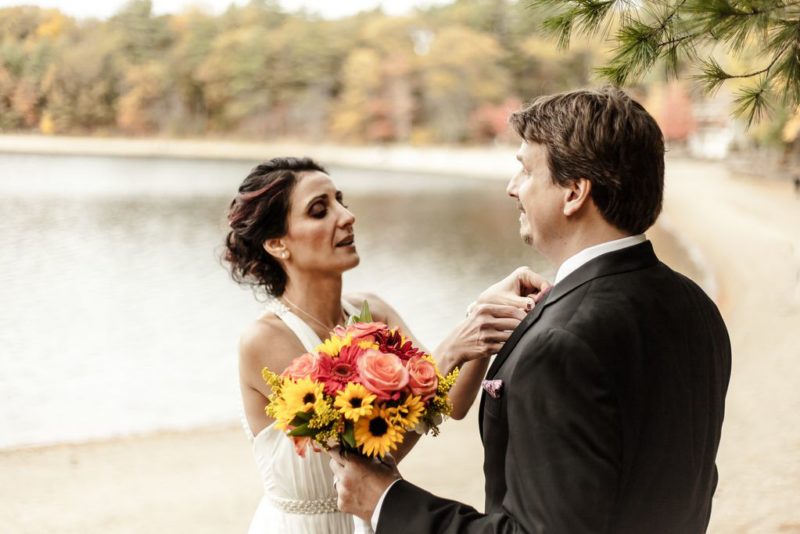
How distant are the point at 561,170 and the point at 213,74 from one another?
61082 millimetres

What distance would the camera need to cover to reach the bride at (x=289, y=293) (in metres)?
2.34

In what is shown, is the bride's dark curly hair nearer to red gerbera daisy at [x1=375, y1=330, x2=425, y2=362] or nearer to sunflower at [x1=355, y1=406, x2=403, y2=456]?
red gerbera daisy at [x1=375, y1=330, x2=425, y2=362]

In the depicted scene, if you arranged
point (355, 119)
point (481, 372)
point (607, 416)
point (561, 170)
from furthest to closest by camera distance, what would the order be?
1. point (355, 119)
2. point (481, 372)
3. point (561, 170)
4. point (607, 416)

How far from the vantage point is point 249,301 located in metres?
18.4

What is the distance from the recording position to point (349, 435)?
1.50 metres

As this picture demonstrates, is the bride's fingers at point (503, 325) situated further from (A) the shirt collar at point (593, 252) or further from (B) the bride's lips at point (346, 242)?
(B) the bride's lips at point (346, 242)

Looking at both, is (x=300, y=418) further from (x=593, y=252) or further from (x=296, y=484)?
(x=296, y=484)

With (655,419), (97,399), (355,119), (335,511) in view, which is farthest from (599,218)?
(355,119)

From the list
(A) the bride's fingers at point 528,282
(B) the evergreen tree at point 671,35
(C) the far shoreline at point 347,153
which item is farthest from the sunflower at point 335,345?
(C) the far shoreline at point 347,153

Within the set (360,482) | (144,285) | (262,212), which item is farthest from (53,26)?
(360,482)

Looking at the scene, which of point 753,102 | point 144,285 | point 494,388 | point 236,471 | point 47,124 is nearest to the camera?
point 494,388

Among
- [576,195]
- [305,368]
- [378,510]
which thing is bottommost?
[378,510]

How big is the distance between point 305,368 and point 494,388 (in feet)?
1.32

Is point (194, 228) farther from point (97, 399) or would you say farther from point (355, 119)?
point (355, 119)
